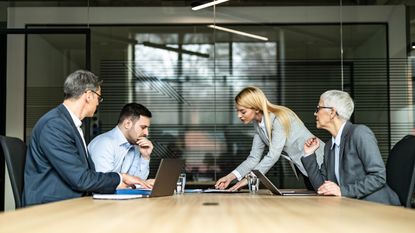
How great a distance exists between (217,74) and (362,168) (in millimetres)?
3379

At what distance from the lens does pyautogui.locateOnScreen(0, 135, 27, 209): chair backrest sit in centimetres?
350

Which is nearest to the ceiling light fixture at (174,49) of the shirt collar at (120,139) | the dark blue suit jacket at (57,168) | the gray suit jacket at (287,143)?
the gray suit jacket at (287,143)

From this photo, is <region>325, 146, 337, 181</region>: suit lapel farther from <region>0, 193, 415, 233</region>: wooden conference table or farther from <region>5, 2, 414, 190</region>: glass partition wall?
<region>5, 2, 414, 190</region>: glass partition wall

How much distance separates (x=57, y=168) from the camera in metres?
3.55

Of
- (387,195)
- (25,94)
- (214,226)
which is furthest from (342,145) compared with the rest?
(25,94)

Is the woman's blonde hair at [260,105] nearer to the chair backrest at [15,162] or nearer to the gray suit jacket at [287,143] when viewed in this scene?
the gray suit jacket at [287,143]

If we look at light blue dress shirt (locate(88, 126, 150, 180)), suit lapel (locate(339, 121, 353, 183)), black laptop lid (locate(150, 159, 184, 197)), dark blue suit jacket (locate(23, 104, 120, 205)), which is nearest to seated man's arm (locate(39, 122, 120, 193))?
dark blue suit jacket (locate(23, 104, 120, 205))

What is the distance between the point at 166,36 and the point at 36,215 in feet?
16.7

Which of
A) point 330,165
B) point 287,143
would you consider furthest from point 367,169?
point 287,143

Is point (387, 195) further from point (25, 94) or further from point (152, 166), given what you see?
point (25, 94)

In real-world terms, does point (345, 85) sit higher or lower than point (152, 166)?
higher

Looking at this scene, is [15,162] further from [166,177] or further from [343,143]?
[343,143]

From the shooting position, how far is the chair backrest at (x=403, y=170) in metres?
3.73

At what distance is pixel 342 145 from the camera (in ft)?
13.3
